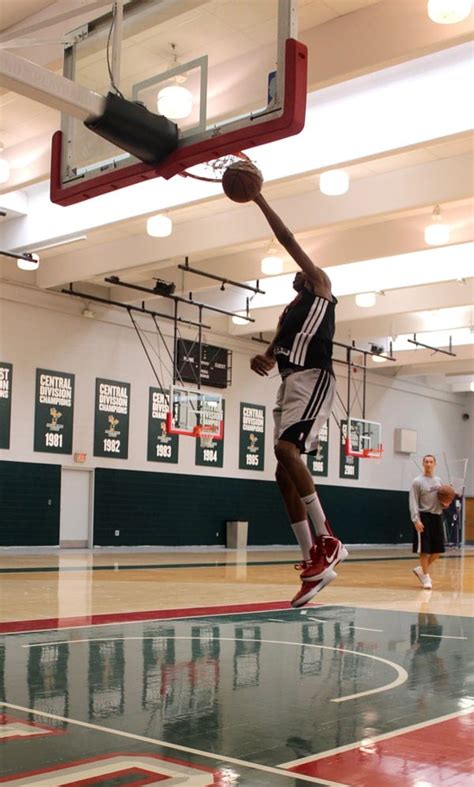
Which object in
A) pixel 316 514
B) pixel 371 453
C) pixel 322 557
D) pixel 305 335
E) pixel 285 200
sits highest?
pixel 285 200

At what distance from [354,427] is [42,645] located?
2065cm

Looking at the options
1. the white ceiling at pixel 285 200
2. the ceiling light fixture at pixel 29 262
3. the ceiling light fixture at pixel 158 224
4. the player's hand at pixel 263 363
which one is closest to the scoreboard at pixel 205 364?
the white ceiling at pixel 285 200

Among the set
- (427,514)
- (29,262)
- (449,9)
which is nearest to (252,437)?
(29,262)

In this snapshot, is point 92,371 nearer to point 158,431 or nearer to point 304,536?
point 158,431

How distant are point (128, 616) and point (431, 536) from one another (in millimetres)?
5858

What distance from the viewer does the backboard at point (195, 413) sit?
→ 20.8 m

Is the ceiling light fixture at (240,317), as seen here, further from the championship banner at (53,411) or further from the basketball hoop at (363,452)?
the basketball hoop at (363,452)

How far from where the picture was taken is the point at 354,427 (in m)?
26.6

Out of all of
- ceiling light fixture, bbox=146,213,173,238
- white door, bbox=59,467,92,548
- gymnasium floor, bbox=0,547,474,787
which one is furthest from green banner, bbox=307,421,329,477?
gymnasium floor, bbox=0,547,474,787

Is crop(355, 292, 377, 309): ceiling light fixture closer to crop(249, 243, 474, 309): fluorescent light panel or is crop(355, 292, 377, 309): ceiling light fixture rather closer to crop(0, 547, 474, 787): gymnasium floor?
crop(249, 243, 474, 309): fluorescent light panel

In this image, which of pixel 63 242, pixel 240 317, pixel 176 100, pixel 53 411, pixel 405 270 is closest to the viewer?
pixel 176 100

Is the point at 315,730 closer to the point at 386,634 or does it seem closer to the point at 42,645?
the point at 42,645

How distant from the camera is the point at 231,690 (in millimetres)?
5180

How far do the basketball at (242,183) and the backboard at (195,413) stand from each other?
621 inches
